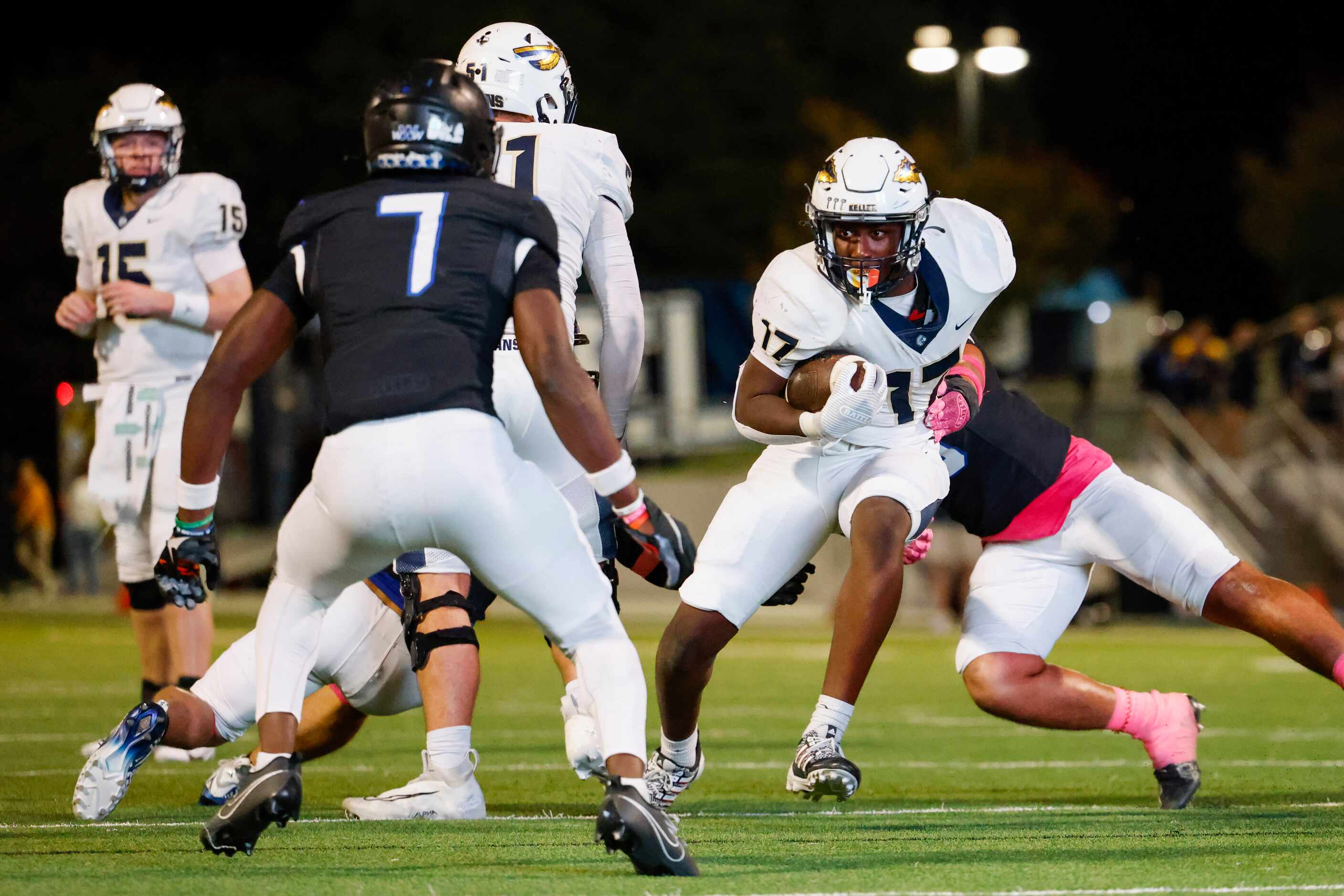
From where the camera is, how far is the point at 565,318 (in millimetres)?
4762

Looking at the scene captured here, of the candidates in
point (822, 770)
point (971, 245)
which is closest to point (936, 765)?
point (822, 770)

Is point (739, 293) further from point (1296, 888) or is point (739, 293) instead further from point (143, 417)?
point (1296, 888)

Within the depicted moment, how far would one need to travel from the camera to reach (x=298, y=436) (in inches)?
915

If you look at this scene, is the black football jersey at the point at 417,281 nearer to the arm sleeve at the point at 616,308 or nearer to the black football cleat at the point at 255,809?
the black football cleat at the point at 255,809

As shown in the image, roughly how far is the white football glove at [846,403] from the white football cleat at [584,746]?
1026 millimetres

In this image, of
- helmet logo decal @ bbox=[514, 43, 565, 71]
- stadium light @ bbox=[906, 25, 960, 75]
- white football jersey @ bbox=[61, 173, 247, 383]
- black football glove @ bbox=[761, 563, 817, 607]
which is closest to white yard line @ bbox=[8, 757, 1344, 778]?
black football glove @ bbox=[761, 563, 817, 607]

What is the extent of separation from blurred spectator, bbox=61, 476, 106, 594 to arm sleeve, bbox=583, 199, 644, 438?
17.0 m

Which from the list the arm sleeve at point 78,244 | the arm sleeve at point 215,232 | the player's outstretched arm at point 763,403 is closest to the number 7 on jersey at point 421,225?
the player's outstretched arm at point 763,403

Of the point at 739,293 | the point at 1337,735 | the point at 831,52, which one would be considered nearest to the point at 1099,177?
the point at 831,52

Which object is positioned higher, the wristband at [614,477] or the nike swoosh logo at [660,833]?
the wristband at [614,477]

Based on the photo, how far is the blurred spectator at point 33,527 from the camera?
21.5m

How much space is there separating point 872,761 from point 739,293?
54.1 feet

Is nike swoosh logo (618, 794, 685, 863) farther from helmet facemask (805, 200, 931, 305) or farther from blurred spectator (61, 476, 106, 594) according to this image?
blurred spectator (61, 476, 106, 594)

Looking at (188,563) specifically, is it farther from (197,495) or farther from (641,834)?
(641,834)
